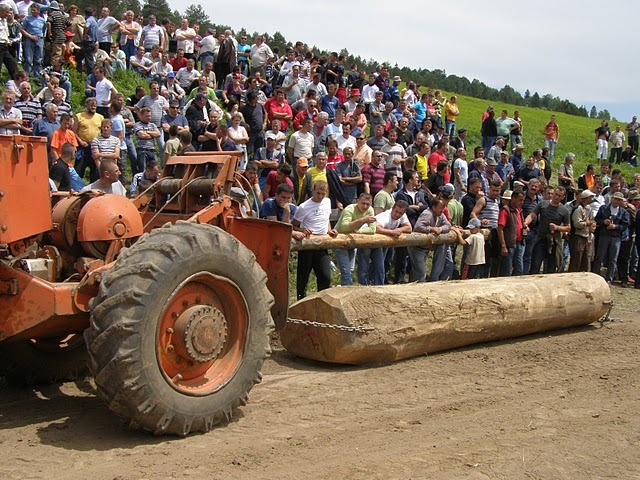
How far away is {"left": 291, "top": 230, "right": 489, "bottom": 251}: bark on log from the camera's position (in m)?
9.61

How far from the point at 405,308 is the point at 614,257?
337 inches

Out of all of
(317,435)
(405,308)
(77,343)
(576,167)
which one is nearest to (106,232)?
(77,343)

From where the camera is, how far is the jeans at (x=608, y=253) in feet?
49.7

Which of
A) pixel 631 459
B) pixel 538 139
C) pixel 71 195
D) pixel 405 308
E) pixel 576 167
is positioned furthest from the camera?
pixel 538 139

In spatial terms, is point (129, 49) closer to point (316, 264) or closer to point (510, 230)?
point (510, 230)

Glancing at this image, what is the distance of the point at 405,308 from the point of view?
326 inches

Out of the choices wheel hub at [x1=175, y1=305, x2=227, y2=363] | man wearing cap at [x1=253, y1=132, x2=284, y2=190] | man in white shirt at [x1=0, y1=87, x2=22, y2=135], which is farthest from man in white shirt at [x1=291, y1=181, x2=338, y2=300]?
man in white shirt at [x1=0, y1=87, x2=22, y2=135]

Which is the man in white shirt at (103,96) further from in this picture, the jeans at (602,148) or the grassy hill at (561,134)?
the jeans at (602,148)

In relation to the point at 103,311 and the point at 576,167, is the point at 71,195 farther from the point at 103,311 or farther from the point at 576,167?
the point at 576,167

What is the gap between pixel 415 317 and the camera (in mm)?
8305

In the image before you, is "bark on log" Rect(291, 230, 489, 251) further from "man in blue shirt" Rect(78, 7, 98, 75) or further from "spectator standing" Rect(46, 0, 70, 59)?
"spectator standing" Rect(46, 0, 70, 59)

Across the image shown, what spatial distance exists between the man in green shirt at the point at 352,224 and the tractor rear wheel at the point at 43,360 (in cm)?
414

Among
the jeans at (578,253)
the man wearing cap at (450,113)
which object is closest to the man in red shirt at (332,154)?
the jeans at (578,253)

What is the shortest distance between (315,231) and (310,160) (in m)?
4.57
